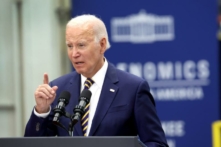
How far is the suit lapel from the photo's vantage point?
3883 millimetres

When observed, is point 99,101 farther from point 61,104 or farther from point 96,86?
point 61,104

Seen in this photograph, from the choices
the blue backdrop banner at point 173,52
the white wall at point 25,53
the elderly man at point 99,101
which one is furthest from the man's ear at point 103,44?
the white wall at point 25,53

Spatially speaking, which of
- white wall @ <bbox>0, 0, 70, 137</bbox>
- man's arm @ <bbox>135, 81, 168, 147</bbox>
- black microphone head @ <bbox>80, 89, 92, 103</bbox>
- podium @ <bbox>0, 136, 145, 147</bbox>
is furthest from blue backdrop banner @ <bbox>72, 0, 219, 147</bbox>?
podium @ <bbox>0, 136, 145, 147</bbox>

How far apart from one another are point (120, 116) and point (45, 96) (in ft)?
1.47

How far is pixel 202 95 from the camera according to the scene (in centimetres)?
757

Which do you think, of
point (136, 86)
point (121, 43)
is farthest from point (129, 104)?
point (121, 43)

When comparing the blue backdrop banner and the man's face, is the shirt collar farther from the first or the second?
the blue backdrop banner

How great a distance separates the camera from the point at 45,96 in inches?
146

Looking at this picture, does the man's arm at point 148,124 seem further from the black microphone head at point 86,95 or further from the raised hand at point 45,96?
the raised hand at point 45,96

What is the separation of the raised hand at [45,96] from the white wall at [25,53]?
453 centimetres

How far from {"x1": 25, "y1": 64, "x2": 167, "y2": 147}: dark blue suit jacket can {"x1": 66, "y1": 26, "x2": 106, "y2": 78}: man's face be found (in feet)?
0.58

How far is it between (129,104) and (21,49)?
4.89m

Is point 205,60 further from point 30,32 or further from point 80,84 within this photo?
point 80,84

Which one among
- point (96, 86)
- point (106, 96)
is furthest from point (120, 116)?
point (96, 86)
